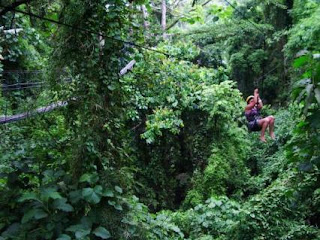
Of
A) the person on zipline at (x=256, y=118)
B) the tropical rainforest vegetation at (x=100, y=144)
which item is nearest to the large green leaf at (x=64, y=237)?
the tropical rainforest vegetation at (x=100, y=144)

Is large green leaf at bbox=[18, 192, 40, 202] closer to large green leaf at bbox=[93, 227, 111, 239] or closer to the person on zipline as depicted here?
large green leaf at bbox=[93, 227, 111, 239]

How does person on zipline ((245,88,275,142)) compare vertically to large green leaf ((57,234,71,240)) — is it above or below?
below

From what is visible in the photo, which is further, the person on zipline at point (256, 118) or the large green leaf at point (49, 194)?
the person on zipline at point (256, 118)

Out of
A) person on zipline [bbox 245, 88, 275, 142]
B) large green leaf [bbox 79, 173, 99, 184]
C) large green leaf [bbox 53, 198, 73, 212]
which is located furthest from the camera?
person on zipline [bbox 245, 88, 275, 142]

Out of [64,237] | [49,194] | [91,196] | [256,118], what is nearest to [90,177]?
[91,196]

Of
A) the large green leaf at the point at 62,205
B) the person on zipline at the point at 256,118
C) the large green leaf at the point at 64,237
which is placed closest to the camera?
the large green leaf at the point at 64,237

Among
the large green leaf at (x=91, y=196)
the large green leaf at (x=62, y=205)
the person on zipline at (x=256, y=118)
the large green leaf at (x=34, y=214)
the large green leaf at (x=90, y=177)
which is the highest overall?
the large green leaf at (x=90, y=177)

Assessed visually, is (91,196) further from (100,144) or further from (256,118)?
(256,118)

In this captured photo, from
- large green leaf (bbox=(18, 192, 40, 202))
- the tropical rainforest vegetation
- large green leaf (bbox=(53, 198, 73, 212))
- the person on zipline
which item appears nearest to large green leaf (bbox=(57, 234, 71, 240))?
the tropical rainforest vegetation

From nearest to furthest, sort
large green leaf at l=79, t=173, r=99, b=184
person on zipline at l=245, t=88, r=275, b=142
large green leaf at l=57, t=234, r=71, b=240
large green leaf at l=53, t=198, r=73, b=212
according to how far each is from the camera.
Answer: large green leaf at l=57, t=234, r=71, b=240, large green leaf at l=53, t=198, r=73, b=212, large green leaf at l=79, t=173, r=99, b=184, person on zipline at l=245, t=88, r=275, b=142

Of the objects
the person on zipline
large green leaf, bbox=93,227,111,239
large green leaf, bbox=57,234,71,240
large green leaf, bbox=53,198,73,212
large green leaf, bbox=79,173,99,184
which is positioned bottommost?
the person on zipline

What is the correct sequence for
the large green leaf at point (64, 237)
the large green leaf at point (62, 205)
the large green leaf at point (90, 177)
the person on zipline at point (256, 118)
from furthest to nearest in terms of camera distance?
the person on zipline at point (256, 118), the large green leaf at point (90, 177), the large green leaf at point (62, 205), the large green leaf at point (64, 237)

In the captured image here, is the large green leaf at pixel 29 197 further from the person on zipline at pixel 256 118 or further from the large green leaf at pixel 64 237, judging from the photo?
the person on zipline at pixel 256 118

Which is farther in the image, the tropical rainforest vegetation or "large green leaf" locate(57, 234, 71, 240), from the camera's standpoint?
the tropical rainforest vegetation
